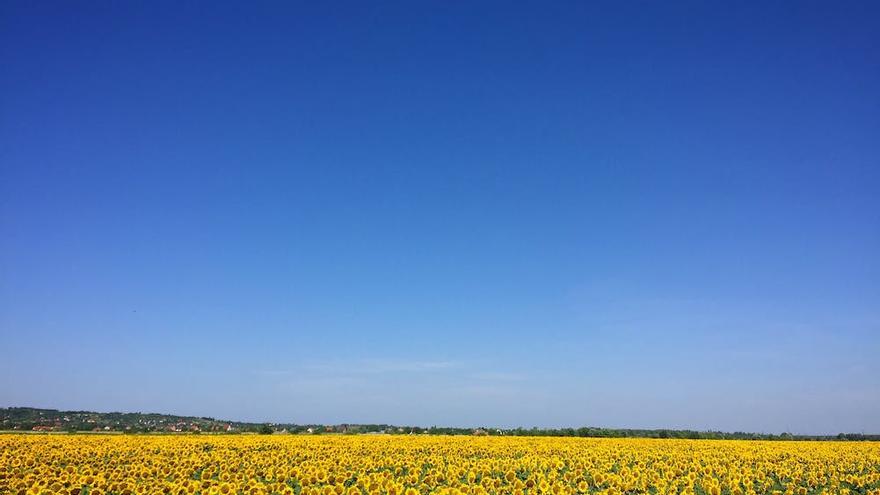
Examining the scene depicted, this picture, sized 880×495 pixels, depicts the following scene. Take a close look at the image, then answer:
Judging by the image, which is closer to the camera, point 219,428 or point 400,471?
point 400,471

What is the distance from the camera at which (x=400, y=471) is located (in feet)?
81.2

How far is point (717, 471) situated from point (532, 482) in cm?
1225

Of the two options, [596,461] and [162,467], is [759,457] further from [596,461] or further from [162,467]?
[162,467]

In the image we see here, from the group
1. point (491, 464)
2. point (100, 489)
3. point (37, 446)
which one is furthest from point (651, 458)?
point (37, 446)

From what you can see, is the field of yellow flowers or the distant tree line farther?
the distant tree line

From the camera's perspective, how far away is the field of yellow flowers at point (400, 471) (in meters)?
18.0

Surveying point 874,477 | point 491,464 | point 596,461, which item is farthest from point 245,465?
point 874,477

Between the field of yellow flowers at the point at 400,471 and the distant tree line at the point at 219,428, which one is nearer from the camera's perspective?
the field of yellow flowers at the point at 400,471

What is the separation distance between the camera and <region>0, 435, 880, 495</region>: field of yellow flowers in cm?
1805

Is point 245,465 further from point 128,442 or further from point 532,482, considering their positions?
point 128,442

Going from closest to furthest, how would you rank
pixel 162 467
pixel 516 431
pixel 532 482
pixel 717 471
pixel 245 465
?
pixel 532 482 → pixel 162 467 → pixel 245 465 → pixel 717 471 → pixel 516 431

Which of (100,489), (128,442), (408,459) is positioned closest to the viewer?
(100,489)

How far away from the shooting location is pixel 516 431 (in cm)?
6184

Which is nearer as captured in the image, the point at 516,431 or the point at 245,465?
the point at 245,465
